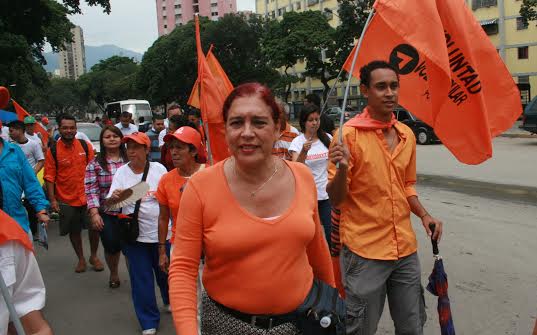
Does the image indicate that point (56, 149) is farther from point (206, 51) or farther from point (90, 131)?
point (206, 51)

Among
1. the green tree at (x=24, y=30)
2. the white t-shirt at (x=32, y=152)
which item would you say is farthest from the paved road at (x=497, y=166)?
the green tree at (x=24, y=30)

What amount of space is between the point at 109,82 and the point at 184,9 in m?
41.7

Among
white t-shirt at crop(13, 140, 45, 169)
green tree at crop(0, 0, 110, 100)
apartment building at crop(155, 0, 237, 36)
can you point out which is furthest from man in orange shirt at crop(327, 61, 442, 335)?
apartment building at crop(155, 0, 237, 36)

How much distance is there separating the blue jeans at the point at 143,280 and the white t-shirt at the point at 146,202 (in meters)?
0.10

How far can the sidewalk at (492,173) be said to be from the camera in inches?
384

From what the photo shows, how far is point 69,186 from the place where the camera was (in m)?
6.23

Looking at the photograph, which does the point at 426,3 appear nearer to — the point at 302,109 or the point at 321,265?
the point at 321,265

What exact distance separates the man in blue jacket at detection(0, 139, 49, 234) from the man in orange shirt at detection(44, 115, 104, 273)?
1770 millimetres

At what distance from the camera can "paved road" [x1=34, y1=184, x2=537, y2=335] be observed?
422 centimetres

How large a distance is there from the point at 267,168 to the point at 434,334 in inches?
101

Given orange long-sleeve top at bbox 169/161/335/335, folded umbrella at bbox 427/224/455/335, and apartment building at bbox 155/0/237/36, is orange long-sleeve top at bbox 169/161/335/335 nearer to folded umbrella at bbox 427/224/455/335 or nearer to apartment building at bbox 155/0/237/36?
folded umbrella at bbox 427/224/455/335

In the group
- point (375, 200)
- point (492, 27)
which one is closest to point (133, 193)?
point (375, 200)

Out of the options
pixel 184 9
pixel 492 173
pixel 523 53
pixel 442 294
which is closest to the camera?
pixel 442 294

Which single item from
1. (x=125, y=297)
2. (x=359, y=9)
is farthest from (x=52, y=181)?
(x=359, y=9)
